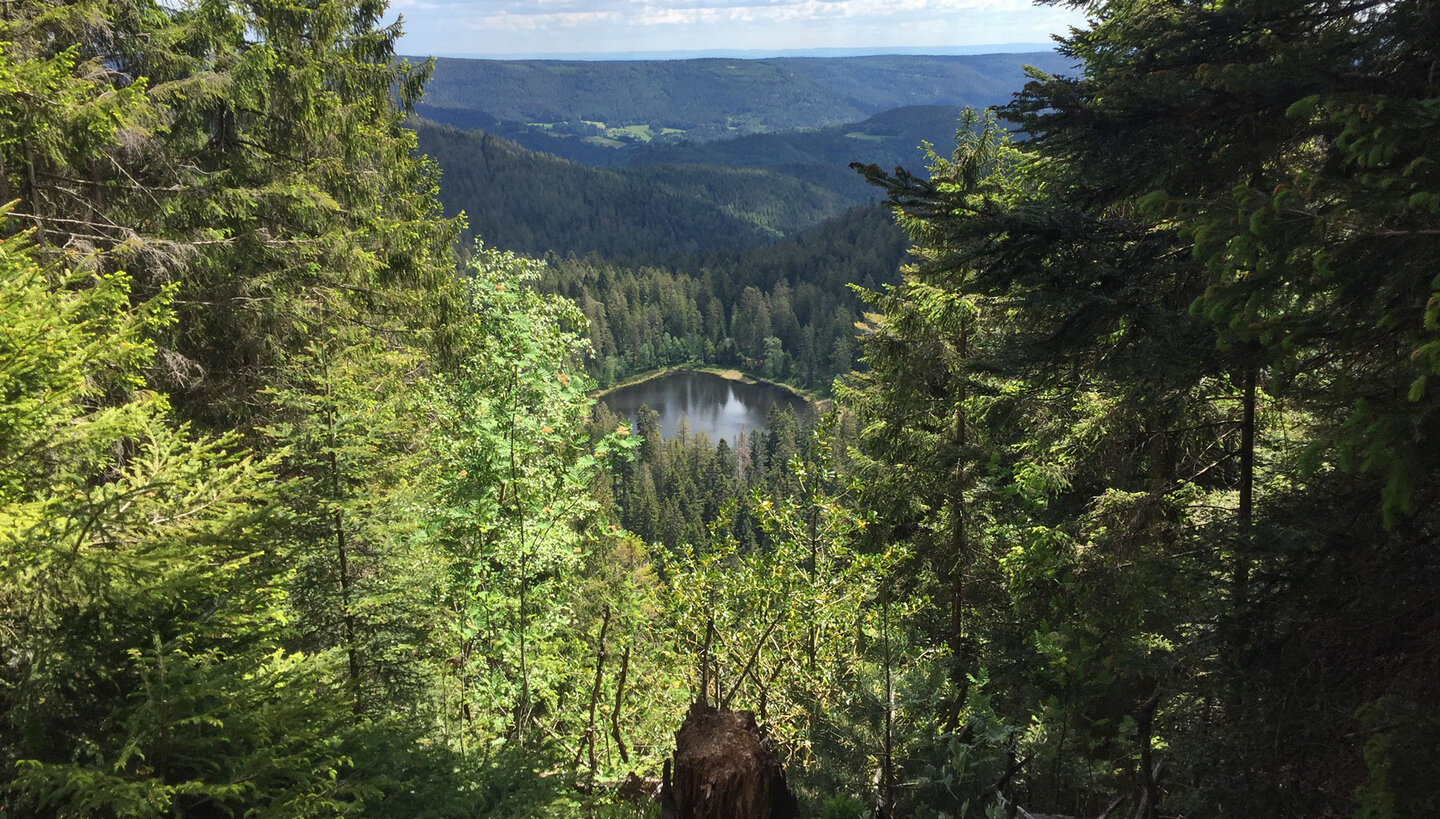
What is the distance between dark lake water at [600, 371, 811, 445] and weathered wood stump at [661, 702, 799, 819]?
104322 millimetres

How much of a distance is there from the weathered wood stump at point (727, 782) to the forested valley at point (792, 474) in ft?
0.69

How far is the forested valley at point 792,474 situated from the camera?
3.07m

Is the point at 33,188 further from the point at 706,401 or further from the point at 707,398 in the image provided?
the point at 707,398

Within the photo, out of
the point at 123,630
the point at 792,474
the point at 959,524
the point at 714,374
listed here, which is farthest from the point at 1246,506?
the point at 714,374

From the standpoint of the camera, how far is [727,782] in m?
4.12

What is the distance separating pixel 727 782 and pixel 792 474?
2.91 metres

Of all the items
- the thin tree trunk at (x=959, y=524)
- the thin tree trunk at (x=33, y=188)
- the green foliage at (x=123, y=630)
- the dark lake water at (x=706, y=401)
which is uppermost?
the thin tree trunk at (x=33, y=188)

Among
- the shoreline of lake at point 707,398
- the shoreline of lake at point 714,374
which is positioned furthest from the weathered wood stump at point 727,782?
the shoreline of lake at point 714,374

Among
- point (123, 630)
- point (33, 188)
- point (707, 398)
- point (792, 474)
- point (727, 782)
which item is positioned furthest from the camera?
point (707, 398)

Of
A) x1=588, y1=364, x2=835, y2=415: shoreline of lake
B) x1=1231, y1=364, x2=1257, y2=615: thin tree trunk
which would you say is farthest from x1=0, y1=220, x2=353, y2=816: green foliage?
x1=588, y1=364, x2=835, y2=415: shoreline of lake

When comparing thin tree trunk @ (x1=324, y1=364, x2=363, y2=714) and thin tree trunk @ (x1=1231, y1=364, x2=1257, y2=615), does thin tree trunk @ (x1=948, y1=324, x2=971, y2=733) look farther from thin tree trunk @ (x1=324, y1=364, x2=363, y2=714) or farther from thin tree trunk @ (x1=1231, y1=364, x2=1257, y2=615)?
thin tree trunk @ (x1=324, y1=364, x2=363, y2=714)

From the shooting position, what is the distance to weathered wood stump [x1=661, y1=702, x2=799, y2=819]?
13.6 feet

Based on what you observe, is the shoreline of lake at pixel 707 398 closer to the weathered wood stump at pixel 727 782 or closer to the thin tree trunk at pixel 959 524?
the thin tree trunk at pixel 959 524

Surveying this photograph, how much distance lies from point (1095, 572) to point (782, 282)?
155 metres
